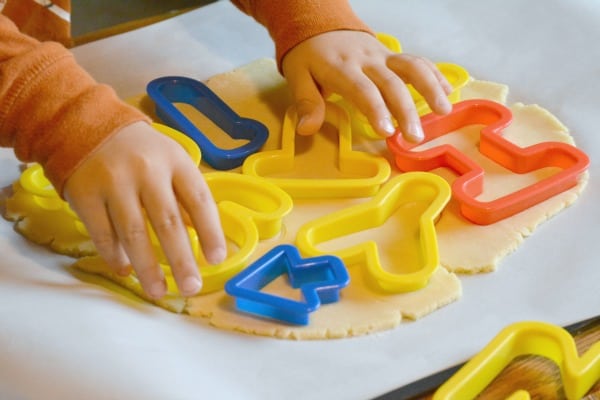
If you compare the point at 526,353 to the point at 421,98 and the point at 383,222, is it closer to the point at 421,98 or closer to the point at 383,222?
the point at 383,222

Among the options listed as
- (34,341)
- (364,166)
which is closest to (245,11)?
(364,166)

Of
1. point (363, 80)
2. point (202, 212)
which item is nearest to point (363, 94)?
point (363, 80)

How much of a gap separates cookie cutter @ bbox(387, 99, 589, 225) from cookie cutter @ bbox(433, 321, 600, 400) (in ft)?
0.44

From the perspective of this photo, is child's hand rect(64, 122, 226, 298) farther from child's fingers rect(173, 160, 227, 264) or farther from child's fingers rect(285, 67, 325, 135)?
child's fingers rect(285, 67, 325, 135)

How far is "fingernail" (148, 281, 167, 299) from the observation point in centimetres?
58

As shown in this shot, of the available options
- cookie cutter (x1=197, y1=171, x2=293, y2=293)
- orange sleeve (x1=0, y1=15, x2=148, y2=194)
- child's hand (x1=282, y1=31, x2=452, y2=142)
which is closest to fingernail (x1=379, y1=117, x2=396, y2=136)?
child's hand (x1=282, y1=31, x2=452, y2=142)

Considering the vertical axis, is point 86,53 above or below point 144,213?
below

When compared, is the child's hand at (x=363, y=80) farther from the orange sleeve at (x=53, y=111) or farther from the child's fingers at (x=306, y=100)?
the orange sleeve at (x=53, y=111)

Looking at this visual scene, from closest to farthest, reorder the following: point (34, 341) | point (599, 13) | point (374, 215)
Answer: point (34, 341) → point (374, 215) → point (599, 13)

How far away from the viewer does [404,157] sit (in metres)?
0.74

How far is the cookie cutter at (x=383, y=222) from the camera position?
619 mm

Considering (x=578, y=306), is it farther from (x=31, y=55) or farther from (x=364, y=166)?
(x=31, y=55)

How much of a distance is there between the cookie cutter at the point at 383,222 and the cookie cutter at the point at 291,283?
18mm

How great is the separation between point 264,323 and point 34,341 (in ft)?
0.51
